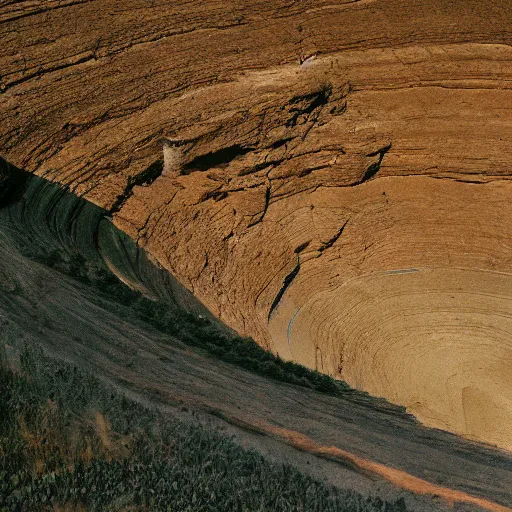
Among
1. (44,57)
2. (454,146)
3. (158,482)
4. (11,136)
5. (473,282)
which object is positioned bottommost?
(473,282)

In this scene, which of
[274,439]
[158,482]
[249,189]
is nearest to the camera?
[158,482]

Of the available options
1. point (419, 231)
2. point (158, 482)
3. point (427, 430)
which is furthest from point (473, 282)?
point (158, 482)

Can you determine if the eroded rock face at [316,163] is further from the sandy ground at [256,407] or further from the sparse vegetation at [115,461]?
the sparse vegetation at [115,461]

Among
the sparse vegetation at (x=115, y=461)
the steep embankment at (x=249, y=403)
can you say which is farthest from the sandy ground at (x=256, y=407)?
the sparse vegetation at (x=115, y=461)

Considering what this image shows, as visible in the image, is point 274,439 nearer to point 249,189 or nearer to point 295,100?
point 249,189

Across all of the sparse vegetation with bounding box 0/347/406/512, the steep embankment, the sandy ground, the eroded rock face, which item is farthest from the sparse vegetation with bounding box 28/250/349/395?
the eroded rock face

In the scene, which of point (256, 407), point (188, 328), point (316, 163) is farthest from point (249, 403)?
point (316, 163)
